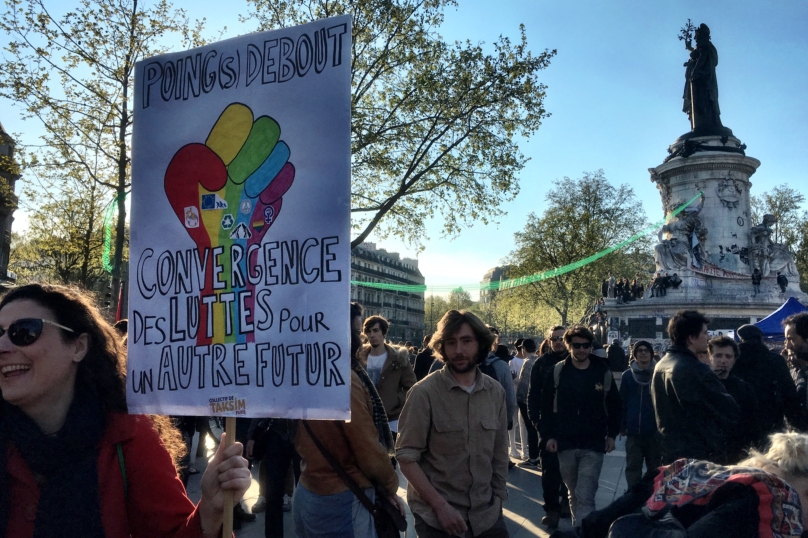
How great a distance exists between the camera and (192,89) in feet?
7.68

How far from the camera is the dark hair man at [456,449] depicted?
3.23 m

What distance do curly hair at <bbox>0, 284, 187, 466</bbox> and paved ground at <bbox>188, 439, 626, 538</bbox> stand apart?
367 centimetres

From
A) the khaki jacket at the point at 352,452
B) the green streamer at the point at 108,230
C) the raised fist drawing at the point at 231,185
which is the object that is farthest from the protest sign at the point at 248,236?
the green streamer at the point at 108,230

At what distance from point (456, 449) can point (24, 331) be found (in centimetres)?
205

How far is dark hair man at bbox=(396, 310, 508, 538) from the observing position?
323 centimetres

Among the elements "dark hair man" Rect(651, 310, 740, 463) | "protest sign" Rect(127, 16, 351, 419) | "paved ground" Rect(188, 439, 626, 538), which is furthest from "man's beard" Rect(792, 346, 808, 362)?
"protest sign" Rect(127, 16, 351, 419)

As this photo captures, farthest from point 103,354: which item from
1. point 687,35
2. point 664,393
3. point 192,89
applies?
point 687,35

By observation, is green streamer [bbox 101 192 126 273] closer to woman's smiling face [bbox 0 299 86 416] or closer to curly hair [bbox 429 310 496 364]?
curly hair [bbox 429 310 496 364]

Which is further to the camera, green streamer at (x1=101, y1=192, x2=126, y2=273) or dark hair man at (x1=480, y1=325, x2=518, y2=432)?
green streamer at (x1=101, y1=192, x2=126, y2=273)

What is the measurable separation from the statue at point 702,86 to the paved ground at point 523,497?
66.5 feet

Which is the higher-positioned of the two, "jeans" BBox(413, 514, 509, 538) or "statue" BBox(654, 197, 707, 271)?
"statue" BBox(654, 197, 707, 271)

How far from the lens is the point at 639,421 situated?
632cm

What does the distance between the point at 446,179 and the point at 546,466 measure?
11569mm

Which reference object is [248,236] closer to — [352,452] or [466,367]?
[352,452]
